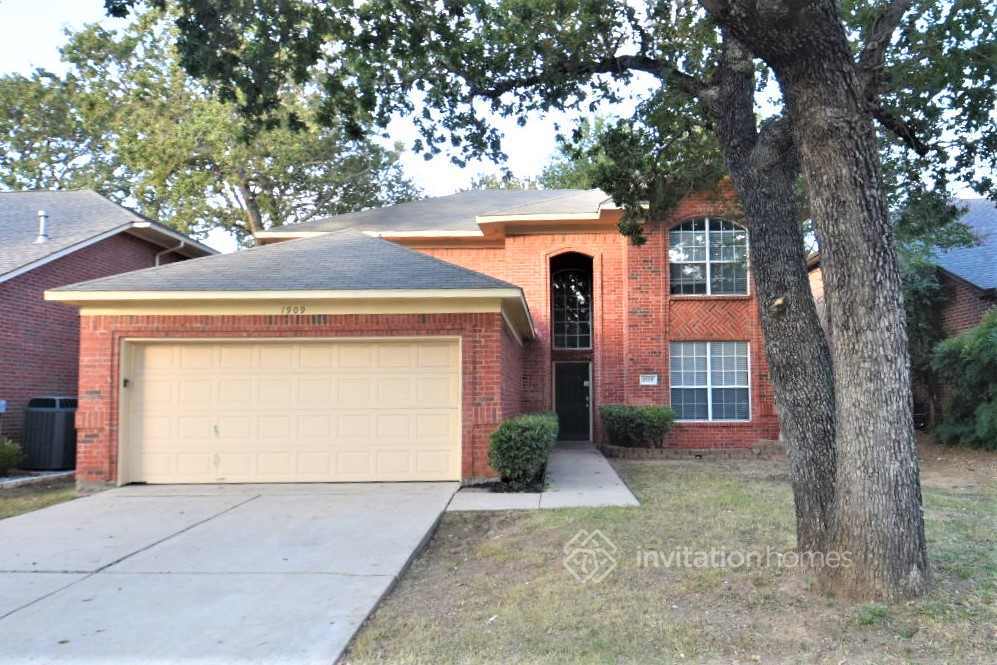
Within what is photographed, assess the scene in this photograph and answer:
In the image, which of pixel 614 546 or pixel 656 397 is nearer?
pixel 614 546

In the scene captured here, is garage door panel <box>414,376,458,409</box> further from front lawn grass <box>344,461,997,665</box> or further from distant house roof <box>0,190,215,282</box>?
distant house roof <box>0,190,215,282</box>

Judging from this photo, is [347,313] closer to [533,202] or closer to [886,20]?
[886,20]

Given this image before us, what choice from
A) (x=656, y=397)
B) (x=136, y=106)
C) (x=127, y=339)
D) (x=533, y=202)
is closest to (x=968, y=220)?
(x=656, y=397)

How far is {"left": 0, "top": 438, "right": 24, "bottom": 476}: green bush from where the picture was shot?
11164mm

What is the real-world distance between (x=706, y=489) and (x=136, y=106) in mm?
23022

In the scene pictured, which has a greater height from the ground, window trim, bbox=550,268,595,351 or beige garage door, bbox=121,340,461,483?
window trim, bbox=550,268,595,351

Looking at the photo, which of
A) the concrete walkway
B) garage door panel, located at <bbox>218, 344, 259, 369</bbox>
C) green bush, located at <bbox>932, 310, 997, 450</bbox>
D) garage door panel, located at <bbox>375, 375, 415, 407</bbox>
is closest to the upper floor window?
green bush, located at <bbox>932, 310, 997, 450</bbox>

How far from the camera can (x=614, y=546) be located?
20.9 feet

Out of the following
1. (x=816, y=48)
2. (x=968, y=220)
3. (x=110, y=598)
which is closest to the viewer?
(x=816, y=48)

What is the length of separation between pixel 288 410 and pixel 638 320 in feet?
27.5

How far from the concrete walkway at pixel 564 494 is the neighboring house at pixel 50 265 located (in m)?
9.03
